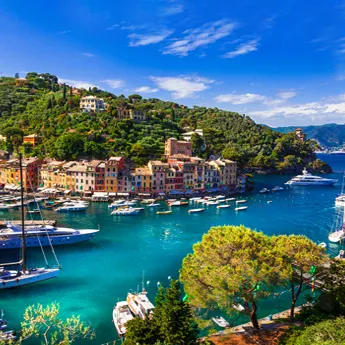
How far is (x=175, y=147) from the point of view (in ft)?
315

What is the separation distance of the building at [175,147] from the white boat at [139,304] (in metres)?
68.6

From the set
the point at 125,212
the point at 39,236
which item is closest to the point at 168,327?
the point at 39,236

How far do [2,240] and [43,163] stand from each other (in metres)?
49.9

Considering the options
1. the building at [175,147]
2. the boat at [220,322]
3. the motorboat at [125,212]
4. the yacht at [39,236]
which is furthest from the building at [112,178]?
the boat at [220,322]

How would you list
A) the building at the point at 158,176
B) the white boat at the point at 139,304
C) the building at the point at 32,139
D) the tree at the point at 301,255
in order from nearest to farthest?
the tree at the point at 301,255 → the white boat at the point at 139,304 → the building at the point at 158,176 → the building at the point at 32,139

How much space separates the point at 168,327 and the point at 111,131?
87.0 meters

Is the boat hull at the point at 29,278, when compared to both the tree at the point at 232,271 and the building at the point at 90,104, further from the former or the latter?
the building at the point at 90,104

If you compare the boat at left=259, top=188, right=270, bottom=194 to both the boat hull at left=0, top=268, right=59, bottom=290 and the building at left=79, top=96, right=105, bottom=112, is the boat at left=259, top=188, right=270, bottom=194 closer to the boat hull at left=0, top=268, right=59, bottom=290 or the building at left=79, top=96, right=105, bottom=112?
the building at left=79, top=96, right=105, bottom=112

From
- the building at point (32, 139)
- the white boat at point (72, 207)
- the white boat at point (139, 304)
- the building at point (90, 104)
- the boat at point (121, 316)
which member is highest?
the building at point (90, 104)

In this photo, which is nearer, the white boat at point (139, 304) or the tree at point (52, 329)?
the tree at point (52, 329)

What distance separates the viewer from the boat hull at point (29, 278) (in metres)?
28.2

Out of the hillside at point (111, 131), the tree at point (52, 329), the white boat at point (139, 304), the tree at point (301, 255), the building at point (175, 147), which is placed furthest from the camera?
the building at point (175, 147)

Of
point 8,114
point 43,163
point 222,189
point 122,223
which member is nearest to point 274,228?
point 122,223

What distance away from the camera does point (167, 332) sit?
664 inches
